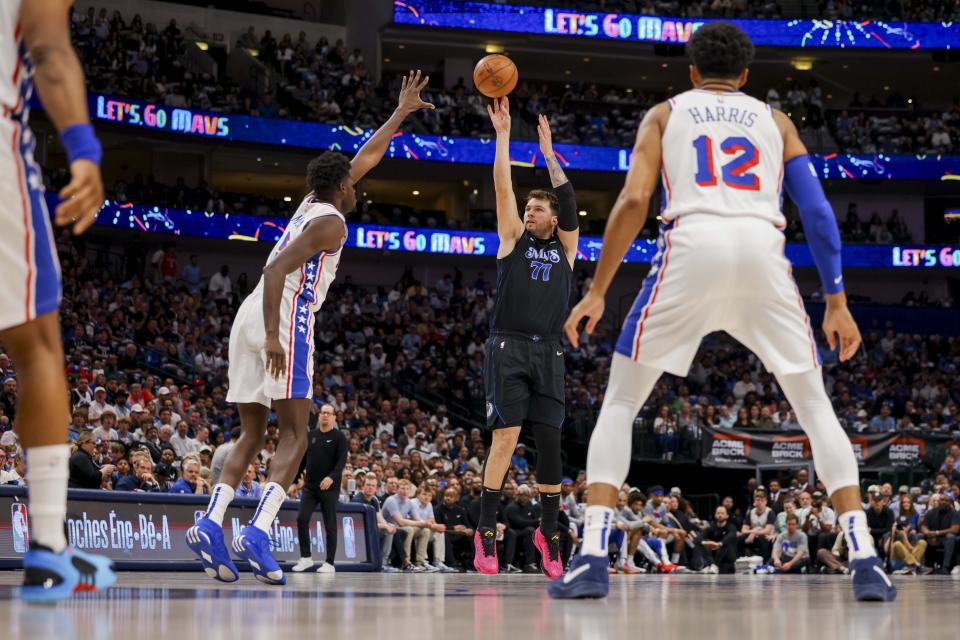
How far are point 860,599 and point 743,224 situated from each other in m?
1.59

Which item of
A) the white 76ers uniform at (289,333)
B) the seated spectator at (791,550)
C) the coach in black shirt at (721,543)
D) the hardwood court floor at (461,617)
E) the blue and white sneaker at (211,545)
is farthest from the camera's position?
the coach in black shirt at (721,543)

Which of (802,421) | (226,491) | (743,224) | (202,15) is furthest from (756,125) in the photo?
(202,15)

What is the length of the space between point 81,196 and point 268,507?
10.4ft

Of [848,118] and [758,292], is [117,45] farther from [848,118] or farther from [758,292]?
[758,292]

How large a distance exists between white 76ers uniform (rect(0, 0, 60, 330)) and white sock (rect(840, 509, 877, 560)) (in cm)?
316

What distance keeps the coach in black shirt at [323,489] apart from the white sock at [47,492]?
9.00 meters

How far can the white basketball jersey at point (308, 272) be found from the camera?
6.96 metres

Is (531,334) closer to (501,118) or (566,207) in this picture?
(566,207)

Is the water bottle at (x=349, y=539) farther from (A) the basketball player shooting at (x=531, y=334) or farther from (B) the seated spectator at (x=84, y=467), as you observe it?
(A) the basketball player shooting at (x=531, y=334)

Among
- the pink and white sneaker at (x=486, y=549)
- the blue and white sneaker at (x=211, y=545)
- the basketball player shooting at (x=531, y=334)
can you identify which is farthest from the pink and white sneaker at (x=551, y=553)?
the blue and white sneaker at (x=211, y=545)

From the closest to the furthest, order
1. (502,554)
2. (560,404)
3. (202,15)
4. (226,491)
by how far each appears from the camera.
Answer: (226,491), (560,404), (502,554), (202,15)

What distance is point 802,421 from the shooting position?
513cm

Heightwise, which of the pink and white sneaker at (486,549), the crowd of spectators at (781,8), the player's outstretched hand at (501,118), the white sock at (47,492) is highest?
the crowd of spectators at (781,8)

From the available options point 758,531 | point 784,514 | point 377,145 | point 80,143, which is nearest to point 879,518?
point 784,514
